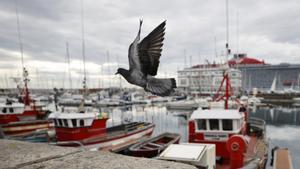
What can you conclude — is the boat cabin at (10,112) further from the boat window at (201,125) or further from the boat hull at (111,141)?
the boat window at (201,125)

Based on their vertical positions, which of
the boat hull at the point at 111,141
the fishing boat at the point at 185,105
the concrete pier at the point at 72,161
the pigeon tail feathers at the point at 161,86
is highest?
the pigeon tail feathers at the point at 161,86

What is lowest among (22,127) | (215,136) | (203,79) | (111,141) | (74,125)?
(111,141)

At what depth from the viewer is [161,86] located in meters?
2.65

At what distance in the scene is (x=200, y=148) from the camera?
541 centimetres

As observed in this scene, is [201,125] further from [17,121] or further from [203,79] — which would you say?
[203,79]

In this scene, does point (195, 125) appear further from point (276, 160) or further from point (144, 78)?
point (144, 78)

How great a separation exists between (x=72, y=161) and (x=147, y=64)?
1.40 m

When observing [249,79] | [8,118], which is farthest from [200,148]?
[249,79]

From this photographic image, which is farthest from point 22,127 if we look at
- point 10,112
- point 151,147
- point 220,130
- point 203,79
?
point 203,79

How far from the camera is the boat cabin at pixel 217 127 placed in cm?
880

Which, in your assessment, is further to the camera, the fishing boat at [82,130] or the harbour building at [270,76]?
the harbour building at [270,76]

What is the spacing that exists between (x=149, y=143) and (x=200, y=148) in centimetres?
655

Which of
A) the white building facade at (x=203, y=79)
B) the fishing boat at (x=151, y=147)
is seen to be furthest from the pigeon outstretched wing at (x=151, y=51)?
the white building facade at (x=203, y=79)

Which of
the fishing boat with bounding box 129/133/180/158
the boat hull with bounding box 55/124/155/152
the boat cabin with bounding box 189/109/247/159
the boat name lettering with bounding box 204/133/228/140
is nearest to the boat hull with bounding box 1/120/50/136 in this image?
the boat hull with bounding box 55/124/155/152
